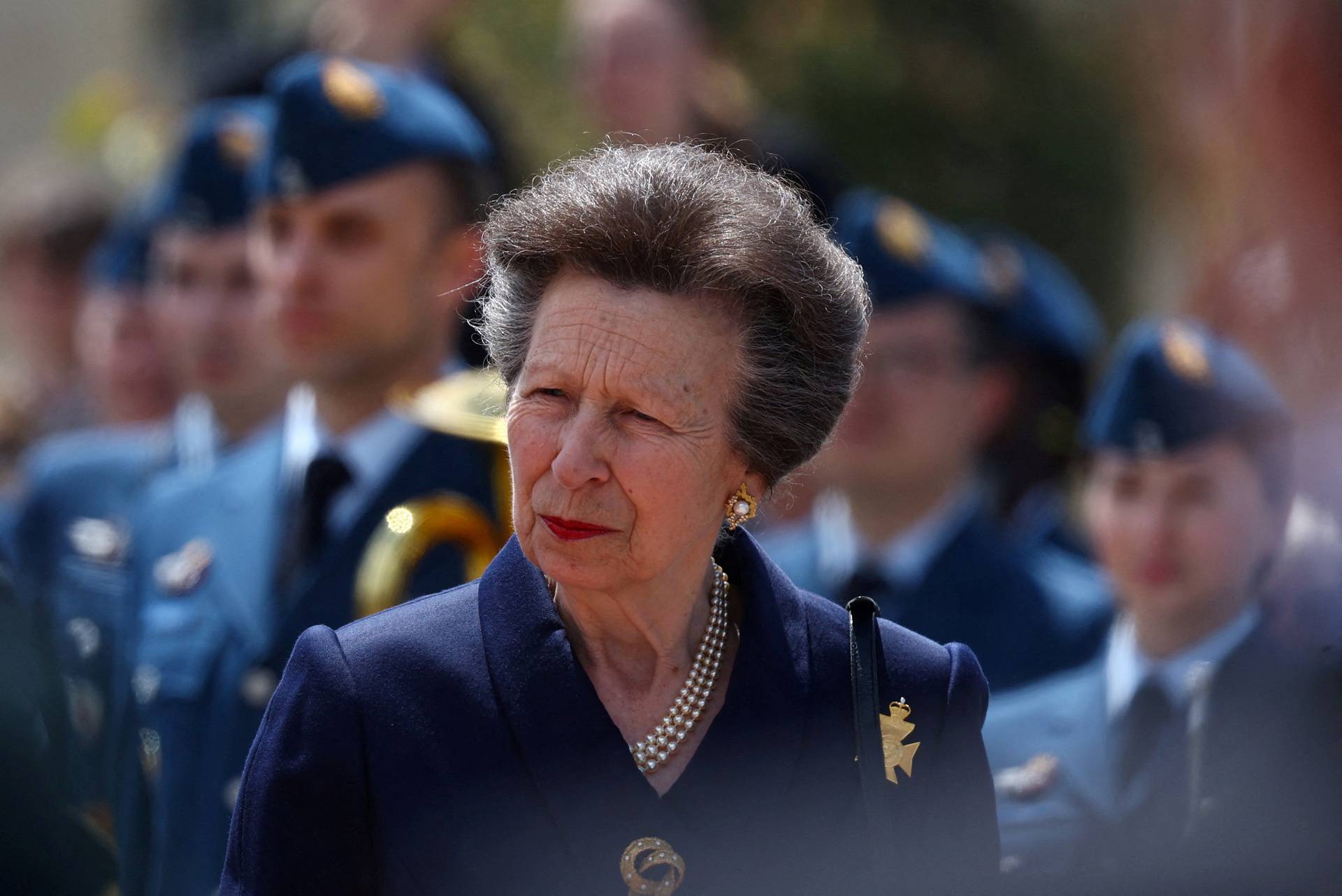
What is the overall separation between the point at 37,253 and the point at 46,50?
724cm

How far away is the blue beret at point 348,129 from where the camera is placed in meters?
4.28

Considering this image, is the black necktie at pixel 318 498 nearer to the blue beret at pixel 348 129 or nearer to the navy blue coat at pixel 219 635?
Result: the navy blue coat at pixel 219 635

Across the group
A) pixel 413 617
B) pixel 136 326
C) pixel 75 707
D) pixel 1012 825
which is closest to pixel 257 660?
pixel 75 707

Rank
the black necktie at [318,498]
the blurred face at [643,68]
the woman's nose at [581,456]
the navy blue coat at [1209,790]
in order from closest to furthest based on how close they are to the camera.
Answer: the navy blue coat at [1209,790], the woman's nose at [581,456], the black necktie at [318,498], the blurred face at [643,68]

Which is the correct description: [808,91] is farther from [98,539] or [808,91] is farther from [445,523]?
[445,523]

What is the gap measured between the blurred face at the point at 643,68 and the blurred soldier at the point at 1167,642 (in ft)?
6.32

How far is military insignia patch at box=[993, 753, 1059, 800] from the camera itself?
172 inches

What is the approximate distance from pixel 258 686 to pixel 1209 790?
7.02 ft

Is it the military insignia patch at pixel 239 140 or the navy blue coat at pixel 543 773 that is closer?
the navy blue coat at pixel 543 773

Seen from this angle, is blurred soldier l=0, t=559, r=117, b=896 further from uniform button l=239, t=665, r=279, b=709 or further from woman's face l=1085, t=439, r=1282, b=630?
woman's face l=1085, t=439, r=1282, b=630

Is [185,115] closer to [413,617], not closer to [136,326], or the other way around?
[136,326]

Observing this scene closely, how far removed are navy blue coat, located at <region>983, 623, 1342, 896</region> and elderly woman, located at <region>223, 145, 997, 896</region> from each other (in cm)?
35

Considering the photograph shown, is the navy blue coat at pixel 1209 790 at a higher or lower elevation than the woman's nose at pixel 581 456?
lower

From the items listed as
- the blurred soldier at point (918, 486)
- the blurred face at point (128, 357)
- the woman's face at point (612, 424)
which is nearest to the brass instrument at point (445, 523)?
the woman's face at point (612, 424)
